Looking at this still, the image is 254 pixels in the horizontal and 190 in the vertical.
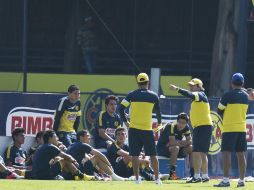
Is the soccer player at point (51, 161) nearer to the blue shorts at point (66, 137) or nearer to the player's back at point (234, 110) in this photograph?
the blue shorts at point (66, 137)

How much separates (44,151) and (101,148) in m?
2.43

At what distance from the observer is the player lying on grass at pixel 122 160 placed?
25422 mm

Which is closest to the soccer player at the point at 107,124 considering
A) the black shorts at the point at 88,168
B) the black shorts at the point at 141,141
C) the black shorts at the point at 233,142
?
the black shorts at the point at 88,168

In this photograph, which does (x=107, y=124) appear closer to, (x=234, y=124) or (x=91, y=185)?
(x=91, y=185)

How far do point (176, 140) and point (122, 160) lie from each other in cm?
143

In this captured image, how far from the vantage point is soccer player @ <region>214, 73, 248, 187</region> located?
2288 centimetres

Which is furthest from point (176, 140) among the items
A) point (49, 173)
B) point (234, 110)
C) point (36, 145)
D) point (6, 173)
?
point (6, 173)

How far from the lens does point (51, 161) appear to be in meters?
24.2

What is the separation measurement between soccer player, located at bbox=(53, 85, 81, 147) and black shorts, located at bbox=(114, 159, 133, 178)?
1.22 m

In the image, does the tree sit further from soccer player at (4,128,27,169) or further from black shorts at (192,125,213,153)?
black shorts at (192,125,213,153)

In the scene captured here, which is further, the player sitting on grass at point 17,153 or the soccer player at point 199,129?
the player sitting on grass at point 17,153

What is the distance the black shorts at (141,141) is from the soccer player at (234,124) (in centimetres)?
126

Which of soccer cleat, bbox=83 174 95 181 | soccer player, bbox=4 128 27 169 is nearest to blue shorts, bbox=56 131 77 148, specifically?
soccer player, bbox=4 128 27 169

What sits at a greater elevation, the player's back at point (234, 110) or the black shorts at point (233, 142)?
the player's back at point (234, 110)
